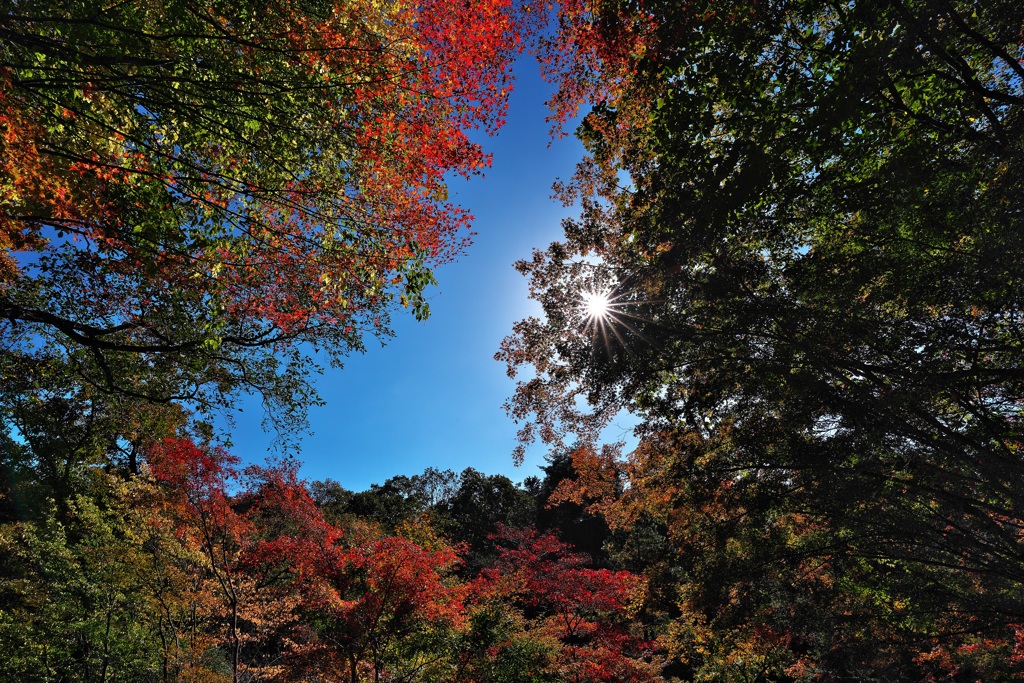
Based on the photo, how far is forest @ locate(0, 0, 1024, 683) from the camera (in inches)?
147

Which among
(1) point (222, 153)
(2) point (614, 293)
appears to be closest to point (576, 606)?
(2) point (614, 293)

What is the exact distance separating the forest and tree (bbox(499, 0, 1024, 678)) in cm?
4

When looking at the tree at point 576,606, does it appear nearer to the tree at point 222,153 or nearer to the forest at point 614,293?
the forest at point 614,293

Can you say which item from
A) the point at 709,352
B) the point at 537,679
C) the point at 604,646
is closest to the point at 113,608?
the point at 537,679

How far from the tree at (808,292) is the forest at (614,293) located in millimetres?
37

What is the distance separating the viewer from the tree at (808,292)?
3562 mm

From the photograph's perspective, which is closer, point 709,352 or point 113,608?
point 709,352

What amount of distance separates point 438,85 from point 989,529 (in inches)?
358

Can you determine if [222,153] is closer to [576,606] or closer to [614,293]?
[614,293]

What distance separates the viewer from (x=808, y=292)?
4816 mm

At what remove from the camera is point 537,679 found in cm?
829

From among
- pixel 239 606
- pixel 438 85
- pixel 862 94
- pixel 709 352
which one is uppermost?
pixel 438 85

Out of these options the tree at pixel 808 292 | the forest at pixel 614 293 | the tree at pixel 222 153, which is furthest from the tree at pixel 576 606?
the tree at pixel 222 153

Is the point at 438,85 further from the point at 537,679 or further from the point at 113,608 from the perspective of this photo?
the point at 113,608
